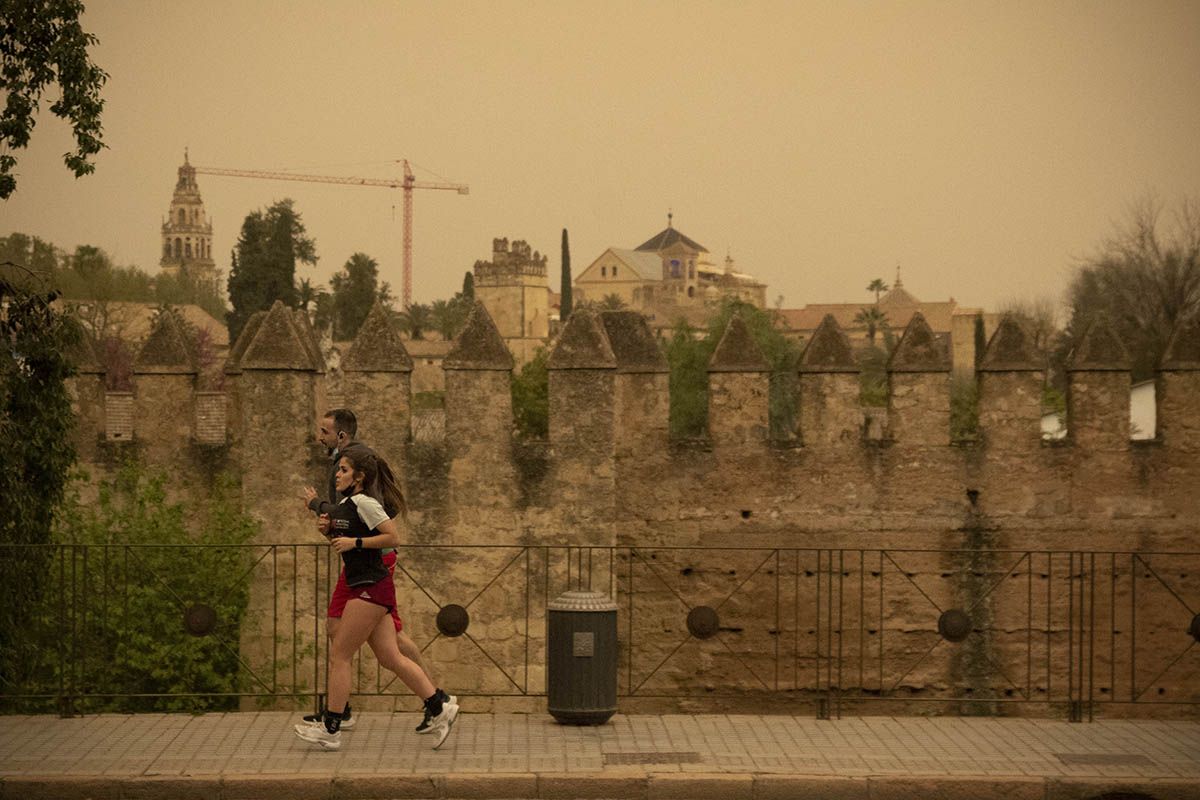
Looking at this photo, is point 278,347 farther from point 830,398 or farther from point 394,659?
point 394,659

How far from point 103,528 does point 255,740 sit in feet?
A: 16.4

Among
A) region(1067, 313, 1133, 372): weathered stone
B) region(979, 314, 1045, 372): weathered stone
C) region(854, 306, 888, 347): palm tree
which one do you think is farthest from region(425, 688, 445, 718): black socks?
region(854, 306, 888, 347): palm tree

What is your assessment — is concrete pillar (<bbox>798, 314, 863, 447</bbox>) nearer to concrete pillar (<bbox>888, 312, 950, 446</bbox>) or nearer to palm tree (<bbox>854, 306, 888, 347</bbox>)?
concrete pillar (<bbox>888, 312, 950, 446</bbox>)

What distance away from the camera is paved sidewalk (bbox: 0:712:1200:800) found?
10.7 m

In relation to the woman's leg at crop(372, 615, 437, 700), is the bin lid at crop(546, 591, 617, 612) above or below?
above

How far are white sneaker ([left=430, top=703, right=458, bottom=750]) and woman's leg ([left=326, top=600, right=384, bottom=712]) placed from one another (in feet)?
2.08

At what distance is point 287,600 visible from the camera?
16141 mm

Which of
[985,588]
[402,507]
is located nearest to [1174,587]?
[985,588]

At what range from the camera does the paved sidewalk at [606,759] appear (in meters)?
10.7

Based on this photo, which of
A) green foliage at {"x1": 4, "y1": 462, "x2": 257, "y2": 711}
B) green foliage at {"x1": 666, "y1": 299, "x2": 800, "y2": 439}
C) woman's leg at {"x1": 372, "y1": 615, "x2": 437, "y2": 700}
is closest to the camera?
woman's leg at {"x1": 372, "y1": 615, "x2": 437, "y2": 700}

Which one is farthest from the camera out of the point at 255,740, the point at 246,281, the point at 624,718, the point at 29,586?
the point at 246,281

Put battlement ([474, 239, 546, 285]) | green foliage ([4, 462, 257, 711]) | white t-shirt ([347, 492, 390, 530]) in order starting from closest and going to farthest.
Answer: white t-shirt ([347, 492, 390, 530])
green foliage ([4, 462, 257, 711])
battlement ([474, 239, 546, 285])

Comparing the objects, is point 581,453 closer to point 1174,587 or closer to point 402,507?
point 402,507

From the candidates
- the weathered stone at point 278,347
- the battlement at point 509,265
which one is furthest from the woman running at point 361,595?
the battlement at point 509,265
